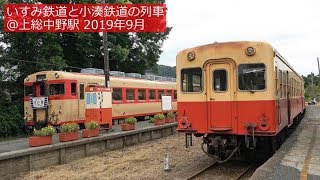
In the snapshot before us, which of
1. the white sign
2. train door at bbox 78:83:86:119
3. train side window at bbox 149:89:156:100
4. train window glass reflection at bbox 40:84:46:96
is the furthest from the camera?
train side window at bbox 149:89:156:100

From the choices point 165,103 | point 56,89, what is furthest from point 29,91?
point 165,103

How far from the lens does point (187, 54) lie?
36.3ft

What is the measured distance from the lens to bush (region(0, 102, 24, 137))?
22.7 m

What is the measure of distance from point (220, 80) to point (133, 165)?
4133 millimetres

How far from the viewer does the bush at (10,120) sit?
74.5 feet

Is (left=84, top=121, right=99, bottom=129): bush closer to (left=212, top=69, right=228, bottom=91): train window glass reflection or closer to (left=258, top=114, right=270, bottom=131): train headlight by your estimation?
(left=212, top=69, right=228, bottom=91): train window glass reflection

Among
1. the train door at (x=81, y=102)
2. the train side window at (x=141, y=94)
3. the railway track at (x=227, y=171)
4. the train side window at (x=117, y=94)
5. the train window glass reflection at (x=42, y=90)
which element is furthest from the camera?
the train side window at (x=141, y=94)

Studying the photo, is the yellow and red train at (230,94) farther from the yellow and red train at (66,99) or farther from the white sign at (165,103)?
the white sign at (165,103)

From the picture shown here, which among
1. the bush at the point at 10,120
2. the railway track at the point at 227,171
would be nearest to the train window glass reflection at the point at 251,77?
the railway track at the point at 227,171

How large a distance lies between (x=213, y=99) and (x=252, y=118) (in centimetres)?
108

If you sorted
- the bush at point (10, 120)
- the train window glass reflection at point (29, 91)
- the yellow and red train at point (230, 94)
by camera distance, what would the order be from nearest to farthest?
the yellow and red train at point (230, 94)
the train window glass reflection at point (29, 91)
the bush at point (10, 120)

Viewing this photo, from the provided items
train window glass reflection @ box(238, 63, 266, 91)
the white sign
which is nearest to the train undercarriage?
train window glass reflection @ box(238, 63, 266, 91)

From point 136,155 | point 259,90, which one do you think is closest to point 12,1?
point 136,155

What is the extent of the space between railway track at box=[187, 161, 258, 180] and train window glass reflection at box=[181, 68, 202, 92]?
2.13m
